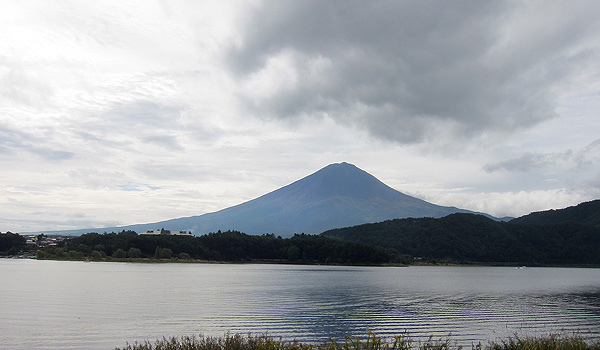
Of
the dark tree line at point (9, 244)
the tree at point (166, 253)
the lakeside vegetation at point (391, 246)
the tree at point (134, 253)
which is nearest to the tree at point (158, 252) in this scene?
the lakeside vegetation at point (391, 246)

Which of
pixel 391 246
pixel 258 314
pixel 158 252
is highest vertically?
pixel 391 246

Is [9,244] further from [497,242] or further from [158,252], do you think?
[497,242]

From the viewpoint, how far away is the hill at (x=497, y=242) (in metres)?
169

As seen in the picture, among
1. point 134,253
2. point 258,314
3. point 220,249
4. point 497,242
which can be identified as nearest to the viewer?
point 258,314

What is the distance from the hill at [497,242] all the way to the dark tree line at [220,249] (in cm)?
2017

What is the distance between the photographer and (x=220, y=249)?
157875mm

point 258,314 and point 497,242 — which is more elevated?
point 497,242

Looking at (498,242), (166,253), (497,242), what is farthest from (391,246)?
(166,253)

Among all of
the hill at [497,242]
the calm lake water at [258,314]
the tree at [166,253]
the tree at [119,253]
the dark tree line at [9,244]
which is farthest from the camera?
the hill at [497,242]

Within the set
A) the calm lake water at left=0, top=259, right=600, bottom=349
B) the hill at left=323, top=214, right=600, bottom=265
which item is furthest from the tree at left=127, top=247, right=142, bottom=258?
the calm lake water at left=0, top=259, right=600, bottom=349

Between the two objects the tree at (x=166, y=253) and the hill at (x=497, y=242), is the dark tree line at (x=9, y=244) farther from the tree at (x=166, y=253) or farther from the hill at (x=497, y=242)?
the hill at (x=497, y=242)

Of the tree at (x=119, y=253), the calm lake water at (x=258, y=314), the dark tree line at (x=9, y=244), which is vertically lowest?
the calm lake water at (x=258, y=314)

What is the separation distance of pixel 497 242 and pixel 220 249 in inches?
3816

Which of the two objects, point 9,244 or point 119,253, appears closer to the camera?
point 119,253
